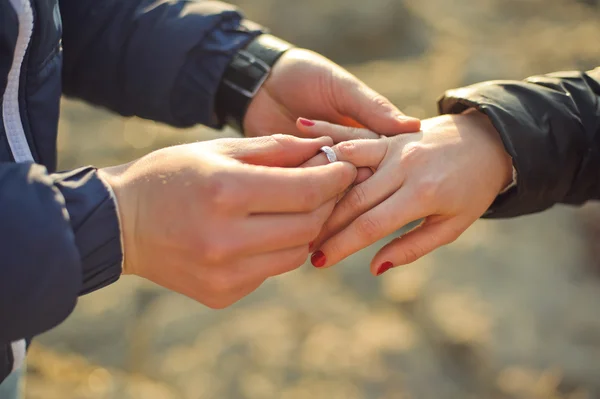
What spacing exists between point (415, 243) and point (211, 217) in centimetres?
41

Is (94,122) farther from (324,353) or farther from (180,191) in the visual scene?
(180,191)

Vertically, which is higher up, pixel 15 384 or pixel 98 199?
pixel 98 199

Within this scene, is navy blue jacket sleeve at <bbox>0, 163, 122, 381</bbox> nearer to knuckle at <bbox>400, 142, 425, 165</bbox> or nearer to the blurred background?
knuckle at <bbox>400, 142, 425, 165</bbox>

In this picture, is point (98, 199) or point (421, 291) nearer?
point (98, 199)

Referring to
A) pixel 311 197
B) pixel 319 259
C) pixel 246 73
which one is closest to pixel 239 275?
pixel 311 197

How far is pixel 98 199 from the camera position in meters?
0.71

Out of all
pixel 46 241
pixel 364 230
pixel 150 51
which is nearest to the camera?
pixel 46 241

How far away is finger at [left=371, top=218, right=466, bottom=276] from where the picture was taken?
1.02 metres

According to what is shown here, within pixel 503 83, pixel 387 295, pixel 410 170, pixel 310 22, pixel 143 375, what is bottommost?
pixel 143 375

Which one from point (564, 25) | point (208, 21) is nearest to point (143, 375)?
point (208, 21)

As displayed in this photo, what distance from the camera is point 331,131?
1.11 meters

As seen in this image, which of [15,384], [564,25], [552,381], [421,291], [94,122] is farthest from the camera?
[564,25]

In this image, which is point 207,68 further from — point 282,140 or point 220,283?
point 220,283

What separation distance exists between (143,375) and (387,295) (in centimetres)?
72
